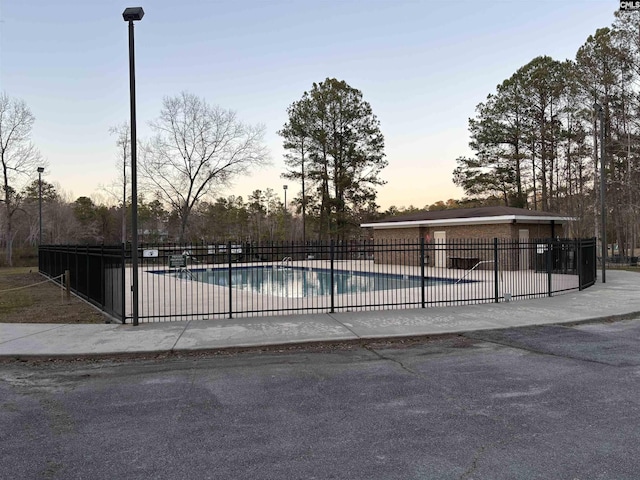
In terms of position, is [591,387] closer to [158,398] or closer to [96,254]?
[158,398]

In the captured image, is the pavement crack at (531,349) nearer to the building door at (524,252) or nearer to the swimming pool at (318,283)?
the swimming pool at (318,283)

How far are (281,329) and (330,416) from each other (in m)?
4.49

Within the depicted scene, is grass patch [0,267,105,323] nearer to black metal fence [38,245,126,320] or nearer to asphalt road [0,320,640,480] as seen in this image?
black metal fence [38,245,126,320]

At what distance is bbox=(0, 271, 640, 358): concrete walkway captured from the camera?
7.49 m

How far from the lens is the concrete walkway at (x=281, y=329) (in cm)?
749

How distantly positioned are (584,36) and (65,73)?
37.1m

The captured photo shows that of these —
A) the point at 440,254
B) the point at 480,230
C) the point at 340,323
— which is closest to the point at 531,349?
the point at 340,323

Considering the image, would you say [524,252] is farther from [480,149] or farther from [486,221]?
[480,149]

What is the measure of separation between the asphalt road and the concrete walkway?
58 centimetres

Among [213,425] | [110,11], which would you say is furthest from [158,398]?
[110,11]

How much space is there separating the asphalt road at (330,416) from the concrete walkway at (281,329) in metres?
0.58

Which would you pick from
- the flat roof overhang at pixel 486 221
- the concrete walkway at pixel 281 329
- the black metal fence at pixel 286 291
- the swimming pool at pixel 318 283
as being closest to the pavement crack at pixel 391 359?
the concrete walkway at pixel 281 329

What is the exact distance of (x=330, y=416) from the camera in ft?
14.5

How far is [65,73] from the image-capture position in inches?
813
